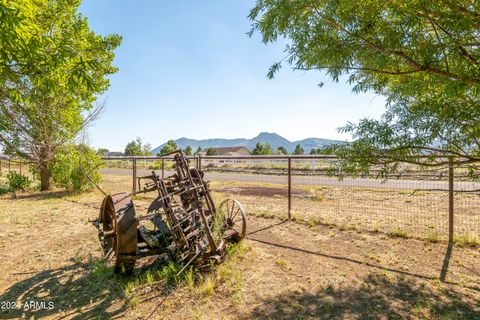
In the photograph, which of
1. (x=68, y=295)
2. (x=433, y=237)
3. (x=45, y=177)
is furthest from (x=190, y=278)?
→ (x=45, y=177)

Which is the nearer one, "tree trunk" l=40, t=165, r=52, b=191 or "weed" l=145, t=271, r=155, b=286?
"weed" l=145, t=271, r=155, b=286

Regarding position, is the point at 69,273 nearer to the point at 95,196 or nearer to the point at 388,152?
the point at 388,152

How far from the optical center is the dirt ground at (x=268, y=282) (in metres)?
2.77

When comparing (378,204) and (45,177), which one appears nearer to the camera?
(378,204)

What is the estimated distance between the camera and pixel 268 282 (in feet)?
10.9

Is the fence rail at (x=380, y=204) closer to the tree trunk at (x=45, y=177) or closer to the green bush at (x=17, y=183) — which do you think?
the tree trunk at (x=45, y=177)

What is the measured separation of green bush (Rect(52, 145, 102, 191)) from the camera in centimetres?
1024

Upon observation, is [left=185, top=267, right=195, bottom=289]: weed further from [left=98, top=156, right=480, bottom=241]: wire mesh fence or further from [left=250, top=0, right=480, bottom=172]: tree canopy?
[left=250, top=0, right=480, bottom=172]: tree canopy

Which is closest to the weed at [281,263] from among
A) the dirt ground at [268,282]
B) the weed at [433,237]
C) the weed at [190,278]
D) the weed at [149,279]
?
the dirt ground at [268,282]

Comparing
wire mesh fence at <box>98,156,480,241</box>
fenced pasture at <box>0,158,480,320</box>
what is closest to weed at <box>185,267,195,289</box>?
fenced pasture at <box>0,158,480,320</box>

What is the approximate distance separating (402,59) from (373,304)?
2475 millimetres

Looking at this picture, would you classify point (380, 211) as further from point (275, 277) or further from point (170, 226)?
point (170, 226)

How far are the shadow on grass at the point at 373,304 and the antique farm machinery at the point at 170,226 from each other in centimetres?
102

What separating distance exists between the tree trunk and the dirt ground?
7159mm
